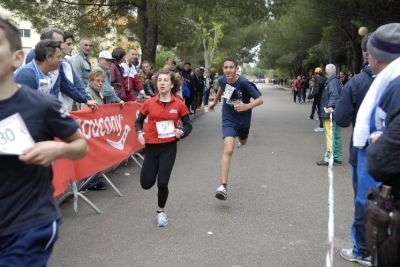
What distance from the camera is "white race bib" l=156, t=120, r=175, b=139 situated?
5.40 m

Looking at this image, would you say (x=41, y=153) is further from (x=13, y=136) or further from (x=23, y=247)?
(x=23, y=247)

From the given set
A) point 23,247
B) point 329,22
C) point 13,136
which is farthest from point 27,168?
point 329,22

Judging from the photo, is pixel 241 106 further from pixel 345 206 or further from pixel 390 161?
pixel 390 161

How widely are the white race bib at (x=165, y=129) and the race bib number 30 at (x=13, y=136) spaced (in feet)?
10.5

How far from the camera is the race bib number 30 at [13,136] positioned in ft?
7.19

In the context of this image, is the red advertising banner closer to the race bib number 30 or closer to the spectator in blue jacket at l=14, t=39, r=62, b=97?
the spectator in blue jacket at l=14, t=39, r=62, b=97

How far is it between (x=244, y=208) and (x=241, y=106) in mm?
1304

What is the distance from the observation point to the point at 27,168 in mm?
2314

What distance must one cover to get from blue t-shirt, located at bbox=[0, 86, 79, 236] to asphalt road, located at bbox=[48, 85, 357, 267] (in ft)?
7.10

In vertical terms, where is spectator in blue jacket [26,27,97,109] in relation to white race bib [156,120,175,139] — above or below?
above

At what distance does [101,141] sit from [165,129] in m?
1.68

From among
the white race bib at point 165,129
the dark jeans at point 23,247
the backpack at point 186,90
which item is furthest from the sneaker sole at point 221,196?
the backpack at point 186,90

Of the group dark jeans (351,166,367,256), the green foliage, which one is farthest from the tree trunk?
dark jeans (351,166,367,256)

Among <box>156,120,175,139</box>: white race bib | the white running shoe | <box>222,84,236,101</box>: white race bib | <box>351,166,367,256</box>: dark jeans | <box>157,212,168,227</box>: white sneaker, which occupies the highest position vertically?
<box>222,84,236,101</box>: white race bib
